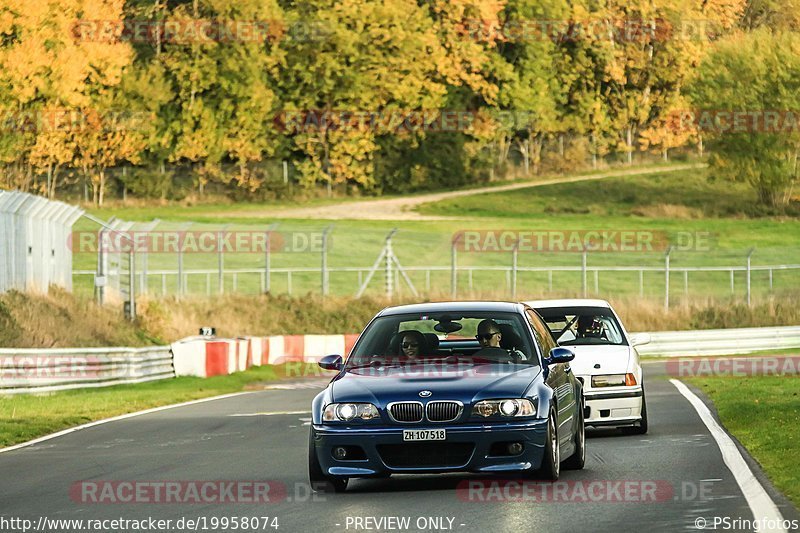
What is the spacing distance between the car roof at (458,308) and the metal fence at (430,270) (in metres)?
31.9

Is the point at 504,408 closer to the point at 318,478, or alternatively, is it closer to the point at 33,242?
the point at 318,478

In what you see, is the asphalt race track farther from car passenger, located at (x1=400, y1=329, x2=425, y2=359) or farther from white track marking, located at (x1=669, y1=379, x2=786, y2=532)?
car passenger, located at (x1=400, y1=329, x2=425, y2=359)

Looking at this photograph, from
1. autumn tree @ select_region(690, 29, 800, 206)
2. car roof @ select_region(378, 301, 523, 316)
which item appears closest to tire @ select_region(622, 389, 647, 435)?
car roof @ select_region(378, 301, 523, 316)

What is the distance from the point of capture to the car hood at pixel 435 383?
12797 mm

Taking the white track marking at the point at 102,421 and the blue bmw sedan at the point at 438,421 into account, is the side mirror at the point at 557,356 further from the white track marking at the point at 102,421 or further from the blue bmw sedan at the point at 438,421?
the white track marking at the point at 102,421

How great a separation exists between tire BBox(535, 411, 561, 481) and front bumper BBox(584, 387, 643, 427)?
4.71m

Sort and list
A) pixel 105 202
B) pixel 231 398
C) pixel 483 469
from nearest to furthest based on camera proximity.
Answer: pixel 483 469 → pixel 231 398 → pixel 105 202

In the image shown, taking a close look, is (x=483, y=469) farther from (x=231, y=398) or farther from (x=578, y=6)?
(x=578, y=6)

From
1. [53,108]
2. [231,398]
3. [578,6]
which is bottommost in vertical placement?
[231,398]

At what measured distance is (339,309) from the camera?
47.8 meters

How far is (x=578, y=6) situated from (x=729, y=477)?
8047 centimetres

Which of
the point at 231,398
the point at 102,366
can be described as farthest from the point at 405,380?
the point at 102,366

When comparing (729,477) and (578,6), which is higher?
(578,6)

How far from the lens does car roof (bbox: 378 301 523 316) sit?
14.2 m
